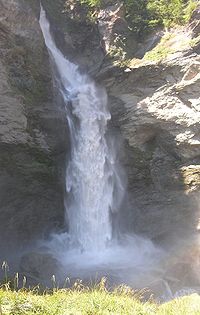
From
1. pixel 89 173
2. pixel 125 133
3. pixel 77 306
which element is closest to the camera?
pixel 77 306

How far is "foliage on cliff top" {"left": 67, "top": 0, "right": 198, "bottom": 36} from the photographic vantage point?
62.9 feet

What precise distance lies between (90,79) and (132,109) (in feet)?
10.1

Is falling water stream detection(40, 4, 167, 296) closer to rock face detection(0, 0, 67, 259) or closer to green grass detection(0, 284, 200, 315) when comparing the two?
rock face detection(0, 0, 67, 259)

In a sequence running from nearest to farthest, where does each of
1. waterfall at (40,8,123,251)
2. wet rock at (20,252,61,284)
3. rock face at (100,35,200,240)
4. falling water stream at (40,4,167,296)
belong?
wet rock at (20,252,61,284), falling water stream at (40,4,167,296), rock face at (100,35,200,240), waterfall at (40,8,123,251)

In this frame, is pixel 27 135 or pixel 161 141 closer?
pixel 27 135

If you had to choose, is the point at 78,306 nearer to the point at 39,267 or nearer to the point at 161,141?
the point at 39,267

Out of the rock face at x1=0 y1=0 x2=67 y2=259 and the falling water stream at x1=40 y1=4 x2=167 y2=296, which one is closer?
the rock face at x1=0 y1=0 x2=67 y2=259

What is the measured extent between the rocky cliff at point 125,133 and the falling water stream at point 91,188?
47cm

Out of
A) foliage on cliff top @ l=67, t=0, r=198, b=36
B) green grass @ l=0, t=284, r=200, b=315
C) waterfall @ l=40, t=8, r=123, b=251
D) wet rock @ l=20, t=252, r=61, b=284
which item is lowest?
wet rock @ l=20, t=252, r=61, b=284

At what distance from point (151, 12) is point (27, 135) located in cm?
913

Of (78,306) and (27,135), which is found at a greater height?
(27,135)

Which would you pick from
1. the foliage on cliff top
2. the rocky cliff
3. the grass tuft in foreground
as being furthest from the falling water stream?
the grass tuft in foreground

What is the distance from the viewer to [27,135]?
1614cm

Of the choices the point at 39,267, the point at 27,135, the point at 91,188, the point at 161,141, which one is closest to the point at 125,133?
the point at 161,141
